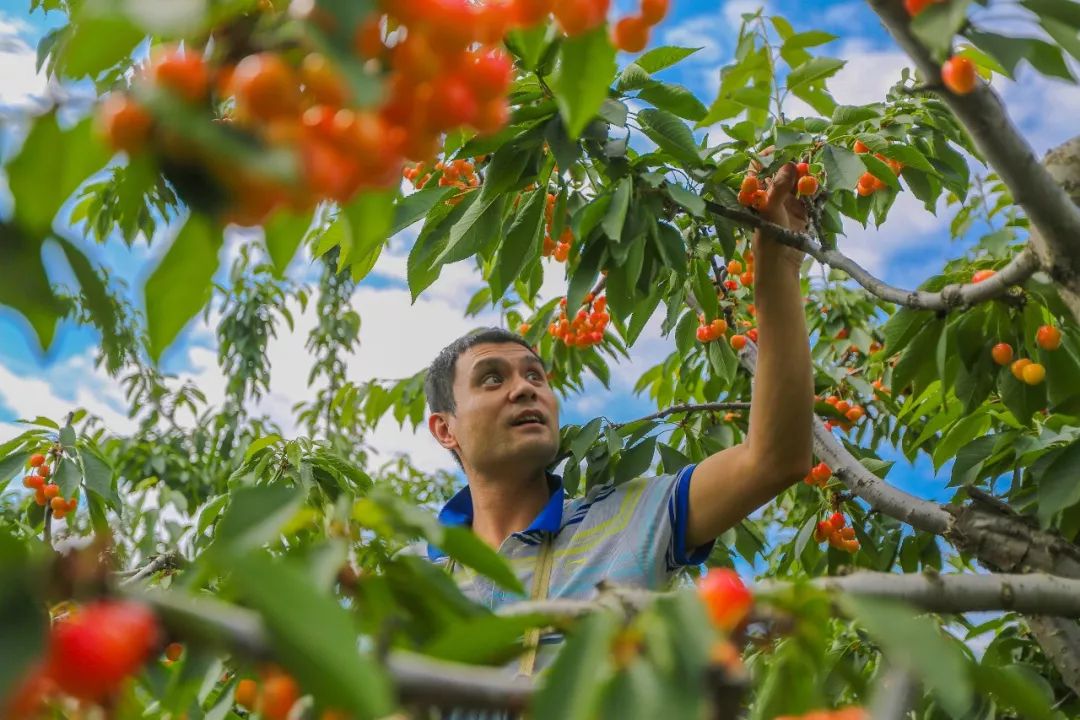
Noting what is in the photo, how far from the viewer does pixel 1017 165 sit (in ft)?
4.37

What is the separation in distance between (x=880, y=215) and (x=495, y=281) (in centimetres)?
98

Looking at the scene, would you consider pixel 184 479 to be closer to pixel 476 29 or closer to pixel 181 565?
pixel 181 565

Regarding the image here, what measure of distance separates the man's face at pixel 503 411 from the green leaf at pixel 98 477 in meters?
1.01

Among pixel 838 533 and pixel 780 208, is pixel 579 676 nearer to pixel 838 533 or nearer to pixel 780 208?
pixel 780 208

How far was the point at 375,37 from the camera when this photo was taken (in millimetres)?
682

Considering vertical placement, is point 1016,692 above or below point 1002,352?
below

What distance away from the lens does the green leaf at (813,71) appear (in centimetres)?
192

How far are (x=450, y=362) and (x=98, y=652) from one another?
2.50 metres

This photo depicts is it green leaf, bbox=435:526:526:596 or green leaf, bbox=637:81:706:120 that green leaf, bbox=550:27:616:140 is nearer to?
green leaf, bbox=435:526:526:596

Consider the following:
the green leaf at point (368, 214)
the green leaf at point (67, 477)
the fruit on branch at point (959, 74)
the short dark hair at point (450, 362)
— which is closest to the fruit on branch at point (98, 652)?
the green leaf at point (368, 214)

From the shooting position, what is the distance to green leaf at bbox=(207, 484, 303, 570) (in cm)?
70

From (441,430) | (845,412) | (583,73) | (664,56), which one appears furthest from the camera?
(845,412)

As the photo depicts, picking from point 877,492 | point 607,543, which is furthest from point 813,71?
point 607,543

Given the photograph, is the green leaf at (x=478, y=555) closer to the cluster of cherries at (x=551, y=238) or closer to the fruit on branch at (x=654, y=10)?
the fruit on branch at (x=654, y=10)
